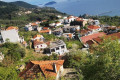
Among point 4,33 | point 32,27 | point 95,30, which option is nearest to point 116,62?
point 4,33

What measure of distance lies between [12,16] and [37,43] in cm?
7803

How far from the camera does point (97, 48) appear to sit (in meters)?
10.7

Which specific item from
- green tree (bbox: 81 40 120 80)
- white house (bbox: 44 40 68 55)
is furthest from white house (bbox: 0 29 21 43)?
green tree (bbox: 81 40 120 80)

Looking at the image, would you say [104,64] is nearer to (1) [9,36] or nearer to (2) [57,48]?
(2) [57,48]

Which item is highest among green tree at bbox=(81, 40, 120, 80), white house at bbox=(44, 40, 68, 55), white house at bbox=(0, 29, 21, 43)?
green tree at bbox=(81, 40, 120, 80)

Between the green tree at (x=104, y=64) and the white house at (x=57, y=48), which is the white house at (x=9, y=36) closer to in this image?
the white house at (x=57, y=48)

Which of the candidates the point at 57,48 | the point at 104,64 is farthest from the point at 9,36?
the point at 104,64

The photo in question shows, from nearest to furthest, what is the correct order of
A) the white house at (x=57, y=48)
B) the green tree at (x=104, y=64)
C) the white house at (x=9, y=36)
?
the green tree at (x=104, y=64) → the white house at (x=57, y=48) → the white house at (x=9, y=36)

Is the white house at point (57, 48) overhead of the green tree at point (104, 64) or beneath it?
beneath

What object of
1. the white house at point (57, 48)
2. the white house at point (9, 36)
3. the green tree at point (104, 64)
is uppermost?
the green tree at point (104, 64)

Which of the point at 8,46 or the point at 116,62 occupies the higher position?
the point at 116,62

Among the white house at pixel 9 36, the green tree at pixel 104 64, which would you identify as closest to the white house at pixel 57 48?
the white house at pixel 9 36

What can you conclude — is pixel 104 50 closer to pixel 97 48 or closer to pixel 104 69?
pixel 97 48

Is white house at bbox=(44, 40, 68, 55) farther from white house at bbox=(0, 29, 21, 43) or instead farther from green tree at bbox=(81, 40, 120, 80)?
green tree at bbox=(81, 40, 120, 80)
